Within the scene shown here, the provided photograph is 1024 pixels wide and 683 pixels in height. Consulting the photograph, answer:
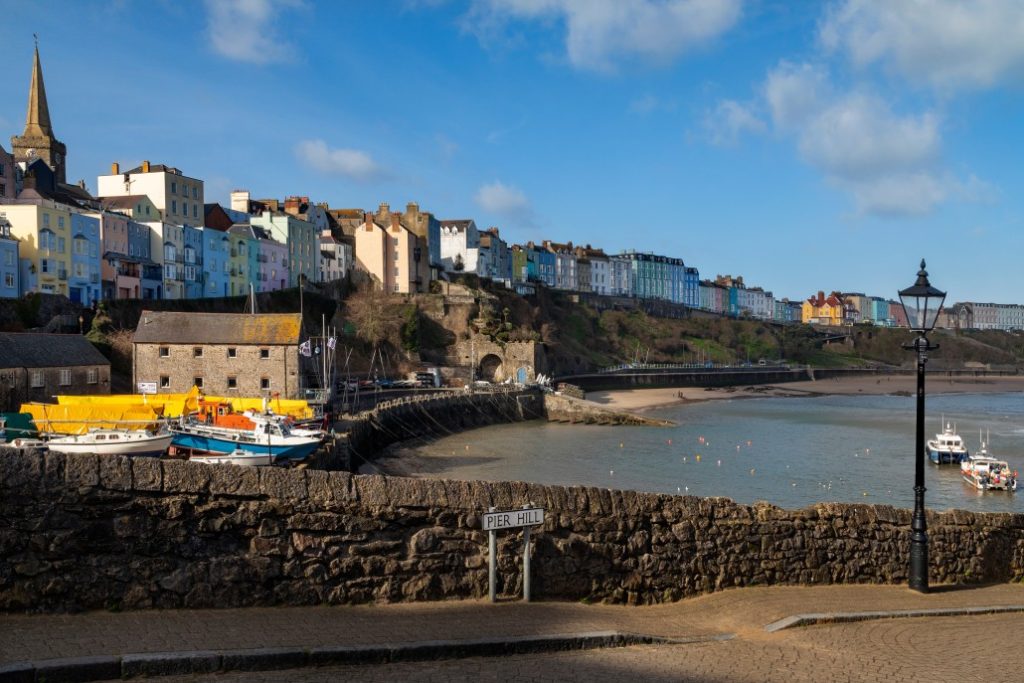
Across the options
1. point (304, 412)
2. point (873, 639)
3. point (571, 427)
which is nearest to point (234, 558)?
point (873, 639)

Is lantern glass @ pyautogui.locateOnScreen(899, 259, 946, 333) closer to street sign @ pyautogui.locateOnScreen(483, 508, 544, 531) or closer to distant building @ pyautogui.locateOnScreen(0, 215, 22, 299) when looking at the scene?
street sign @ pyautogui.locateOnScreen(483, 508, 544, 531)

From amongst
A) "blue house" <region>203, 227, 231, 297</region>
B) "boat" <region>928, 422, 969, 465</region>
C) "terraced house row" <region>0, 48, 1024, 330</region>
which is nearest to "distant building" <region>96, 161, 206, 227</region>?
"terraced house row" <region>0, 48, 1024, 330</region>

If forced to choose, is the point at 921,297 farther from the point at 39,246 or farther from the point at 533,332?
the point at 533,332

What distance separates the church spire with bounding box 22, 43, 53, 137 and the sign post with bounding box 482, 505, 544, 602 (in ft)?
269

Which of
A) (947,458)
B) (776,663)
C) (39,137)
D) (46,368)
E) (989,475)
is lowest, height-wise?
(947,458)

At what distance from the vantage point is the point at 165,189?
70625 mm

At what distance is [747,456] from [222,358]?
26.1 metres

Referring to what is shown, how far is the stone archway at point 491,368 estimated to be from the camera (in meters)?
82.8

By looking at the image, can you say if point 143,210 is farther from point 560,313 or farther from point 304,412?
point 560,313

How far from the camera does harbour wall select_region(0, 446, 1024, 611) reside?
6.76 meters

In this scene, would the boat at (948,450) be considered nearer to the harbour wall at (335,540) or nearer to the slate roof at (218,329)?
the slate roof at (218,329)

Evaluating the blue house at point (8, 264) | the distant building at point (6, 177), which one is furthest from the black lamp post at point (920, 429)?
the distant building at point (6, 177)

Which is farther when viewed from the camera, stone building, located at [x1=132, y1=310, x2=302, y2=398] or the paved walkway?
stone building, located at [x1=132, y1=310, x2=302, y2=398]

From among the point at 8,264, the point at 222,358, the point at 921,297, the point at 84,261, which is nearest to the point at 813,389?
the point at 222,358
